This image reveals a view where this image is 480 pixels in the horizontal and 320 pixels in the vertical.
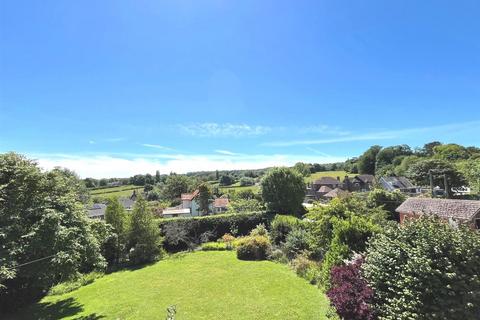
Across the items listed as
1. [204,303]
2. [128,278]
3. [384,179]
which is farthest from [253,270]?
[384,179]

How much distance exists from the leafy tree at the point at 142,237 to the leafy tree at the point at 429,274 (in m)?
16.8

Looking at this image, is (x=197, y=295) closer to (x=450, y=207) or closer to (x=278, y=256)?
(x=278, y=256)

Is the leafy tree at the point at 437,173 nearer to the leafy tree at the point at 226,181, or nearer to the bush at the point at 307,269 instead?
the bush at the point at 307,269

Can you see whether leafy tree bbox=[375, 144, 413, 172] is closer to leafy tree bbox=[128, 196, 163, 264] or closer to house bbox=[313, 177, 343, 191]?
house bbox=[313, 177, 343, 191]

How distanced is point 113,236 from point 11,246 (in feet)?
34.5

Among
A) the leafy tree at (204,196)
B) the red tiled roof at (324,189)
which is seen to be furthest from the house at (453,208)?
the red tiled roof at (324,189)

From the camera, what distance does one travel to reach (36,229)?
1037 centimetres

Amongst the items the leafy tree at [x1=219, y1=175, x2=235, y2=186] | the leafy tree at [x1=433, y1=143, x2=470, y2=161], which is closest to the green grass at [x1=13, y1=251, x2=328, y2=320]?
the leafy tree at [x1=433, y1=143, x2=470, y2=161]

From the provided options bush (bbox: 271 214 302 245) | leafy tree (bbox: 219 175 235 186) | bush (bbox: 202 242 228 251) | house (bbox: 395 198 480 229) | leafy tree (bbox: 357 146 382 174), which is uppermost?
leafy tree (bbox: 357 146 382 174)

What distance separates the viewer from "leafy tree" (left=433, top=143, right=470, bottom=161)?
235ft

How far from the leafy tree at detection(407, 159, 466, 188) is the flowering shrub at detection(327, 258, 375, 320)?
40.9 m

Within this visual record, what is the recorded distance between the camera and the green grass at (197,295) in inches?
387

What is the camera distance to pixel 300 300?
1020 centimetres

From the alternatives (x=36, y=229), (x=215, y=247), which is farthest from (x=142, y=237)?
(x=36, y=229)
